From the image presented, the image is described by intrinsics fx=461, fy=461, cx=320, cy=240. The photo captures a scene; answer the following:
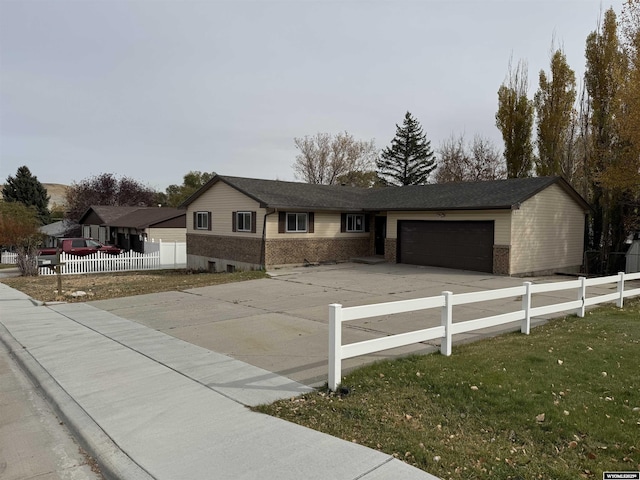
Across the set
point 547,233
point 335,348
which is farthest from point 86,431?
point 547,233

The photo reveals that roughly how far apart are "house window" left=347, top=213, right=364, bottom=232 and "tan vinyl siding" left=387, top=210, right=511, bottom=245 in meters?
2.02

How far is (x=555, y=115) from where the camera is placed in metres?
28.1

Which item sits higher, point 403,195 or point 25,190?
point 25,190

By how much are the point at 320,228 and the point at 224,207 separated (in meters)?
5.39

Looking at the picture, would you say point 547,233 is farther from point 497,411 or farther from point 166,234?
point 166,234

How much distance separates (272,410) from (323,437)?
928 millimetres

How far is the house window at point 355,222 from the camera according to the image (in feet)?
81.7

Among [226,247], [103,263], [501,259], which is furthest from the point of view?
[103,263]

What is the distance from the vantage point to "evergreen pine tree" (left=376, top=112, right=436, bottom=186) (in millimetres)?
55312

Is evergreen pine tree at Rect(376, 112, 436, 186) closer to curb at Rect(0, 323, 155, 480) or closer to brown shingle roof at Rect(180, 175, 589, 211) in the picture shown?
brown shingle roof at Rect(180, 175, 589, 211)

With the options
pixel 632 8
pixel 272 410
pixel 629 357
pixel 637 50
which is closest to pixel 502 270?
pixel 637 50

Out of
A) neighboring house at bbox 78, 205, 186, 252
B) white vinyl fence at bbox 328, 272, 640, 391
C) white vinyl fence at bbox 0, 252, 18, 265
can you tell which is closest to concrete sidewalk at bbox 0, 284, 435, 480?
white vinyl fence at bbox 328, 272, 640, 391

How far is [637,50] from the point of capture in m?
17.5

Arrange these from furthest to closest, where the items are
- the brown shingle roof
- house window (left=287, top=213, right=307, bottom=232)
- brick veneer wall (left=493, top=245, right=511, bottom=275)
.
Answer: house window (left=287, top=213, right=307, bottom=232) < the brown shingle roof < brick veneer wall (left=493, top=245, right=511, bottom=275)
